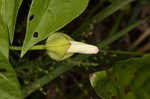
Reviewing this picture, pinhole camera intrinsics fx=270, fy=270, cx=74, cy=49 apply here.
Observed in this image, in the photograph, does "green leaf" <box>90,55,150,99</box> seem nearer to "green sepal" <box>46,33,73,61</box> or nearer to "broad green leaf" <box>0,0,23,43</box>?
"green sepal" <box>46,33,73,61</box>

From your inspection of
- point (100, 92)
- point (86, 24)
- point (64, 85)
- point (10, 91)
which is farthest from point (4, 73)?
point (64, 85)

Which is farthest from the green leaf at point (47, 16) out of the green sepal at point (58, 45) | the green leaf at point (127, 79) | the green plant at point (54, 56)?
the green leaf at point (127, 79)

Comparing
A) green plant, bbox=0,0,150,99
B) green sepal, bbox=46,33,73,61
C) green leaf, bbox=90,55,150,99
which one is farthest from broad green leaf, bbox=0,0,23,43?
green leaf, bbox=90,55,150,99

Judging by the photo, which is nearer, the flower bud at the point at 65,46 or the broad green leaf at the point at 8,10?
the broad green leaf at the point at 8,10

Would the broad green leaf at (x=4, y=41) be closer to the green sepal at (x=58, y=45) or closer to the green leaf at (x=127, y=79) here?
the green sepal at (x=58, y=45)

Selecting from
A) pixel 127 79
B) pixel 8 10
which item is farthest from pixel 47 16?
pixel 127 79

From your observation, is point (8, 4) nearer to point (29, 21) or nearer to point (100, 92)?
point (29, 21)

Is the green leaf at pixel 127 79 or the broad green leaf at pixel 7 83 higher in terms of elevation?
the broad green leaf at pixel 7 83
